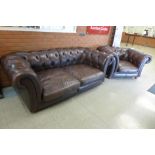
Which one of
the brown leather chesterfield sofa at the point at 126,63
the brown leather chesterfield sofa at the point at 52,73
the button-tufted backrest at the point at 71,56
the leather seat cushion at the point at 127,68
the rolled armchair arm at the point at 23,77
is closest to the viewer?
the rolled armchair arm at the point at 23,77

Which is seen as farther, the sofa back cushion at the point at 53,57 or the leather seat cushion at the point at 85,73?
the leather seat cushion at the point at 85,73

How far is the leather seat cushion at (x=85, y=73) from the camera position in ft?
8.68

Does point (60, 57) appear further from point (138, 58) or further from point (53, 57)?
point (138, 58)

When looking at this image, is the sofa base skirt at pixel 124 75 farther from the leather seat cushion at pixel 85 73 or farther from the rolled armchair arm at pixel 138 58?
the leather seat cushion at pixel 85 73

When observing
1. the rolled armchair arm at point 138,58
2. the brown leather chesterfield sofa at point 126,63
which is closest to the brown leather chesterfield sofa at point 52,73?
the brown leather chesterfield sofa at point 126,63

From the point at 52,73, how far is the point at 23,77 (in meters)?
0.84

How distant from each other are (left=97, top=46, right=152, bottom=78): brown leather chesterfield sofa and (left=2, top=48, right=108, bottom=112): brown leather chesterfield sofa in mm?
412

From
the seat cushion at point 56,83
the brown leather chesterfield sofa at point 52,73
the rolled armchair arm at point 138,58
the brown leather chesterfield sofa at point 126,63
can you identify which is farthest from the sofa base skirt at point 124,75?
the seat cushion at point 56,83

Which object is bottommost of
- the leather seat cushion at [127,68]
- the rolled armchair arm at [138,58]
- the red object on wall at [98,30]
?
the leather seat cushion at [127,68]

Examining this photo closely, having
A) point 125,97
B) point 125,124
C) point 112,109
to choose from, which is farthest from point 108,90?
point 125,124

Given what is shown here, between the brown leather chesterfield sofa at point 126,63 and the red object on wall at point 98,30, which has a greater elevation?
the red object on wall at point 98,30

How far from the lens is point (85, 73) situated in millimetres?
2781

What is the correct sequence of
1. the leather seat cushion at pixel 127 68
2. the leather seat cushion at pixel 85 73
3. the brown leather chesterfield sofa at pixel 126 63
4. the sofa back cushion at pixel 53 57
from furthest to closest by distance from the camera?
the leather seat cushion at pixel 127 68 → the brown leather chesterfield sofa at pixel 126 63 → the leather seat cushion at pixel 85 73 → the sofa back cushion at pixel 53 57
